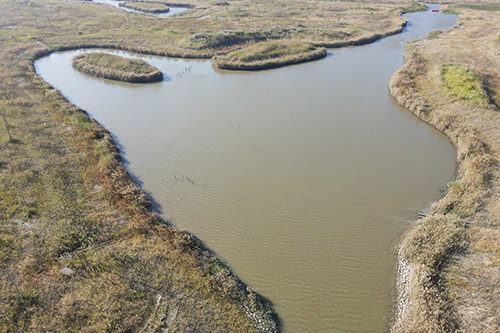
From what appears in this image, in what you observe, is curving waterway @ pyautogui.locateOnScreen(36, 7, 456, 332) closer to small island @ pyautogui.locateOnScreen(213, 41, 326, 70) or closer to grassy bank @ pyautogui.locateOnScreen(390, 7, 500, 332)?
grassy bank @ pyautogui.locateOnScreen(390, 7, 500, 332)

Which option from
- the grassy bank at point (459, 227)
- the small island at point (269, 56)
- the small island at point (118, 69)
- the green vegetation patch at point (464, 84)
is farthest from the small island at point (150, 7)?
the green vegetation patch at point (464, 84)

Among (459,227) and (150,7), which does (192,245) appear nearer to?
(459,227)

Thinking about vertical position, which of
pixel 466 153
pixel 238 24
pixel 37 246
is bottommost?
pixel 37 246

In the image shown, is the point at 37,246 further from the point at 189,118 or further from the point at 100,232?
the point at 189,118

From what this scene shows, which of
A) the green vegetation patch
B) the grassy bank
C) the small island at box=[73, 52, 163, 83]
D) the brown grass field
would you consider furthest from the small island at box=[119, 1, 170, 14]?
the green vegetation patch

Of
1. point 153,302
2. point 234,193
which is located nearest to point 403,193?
point 234,193

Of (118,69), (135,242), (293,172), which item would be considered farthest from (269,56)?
(135,242)
